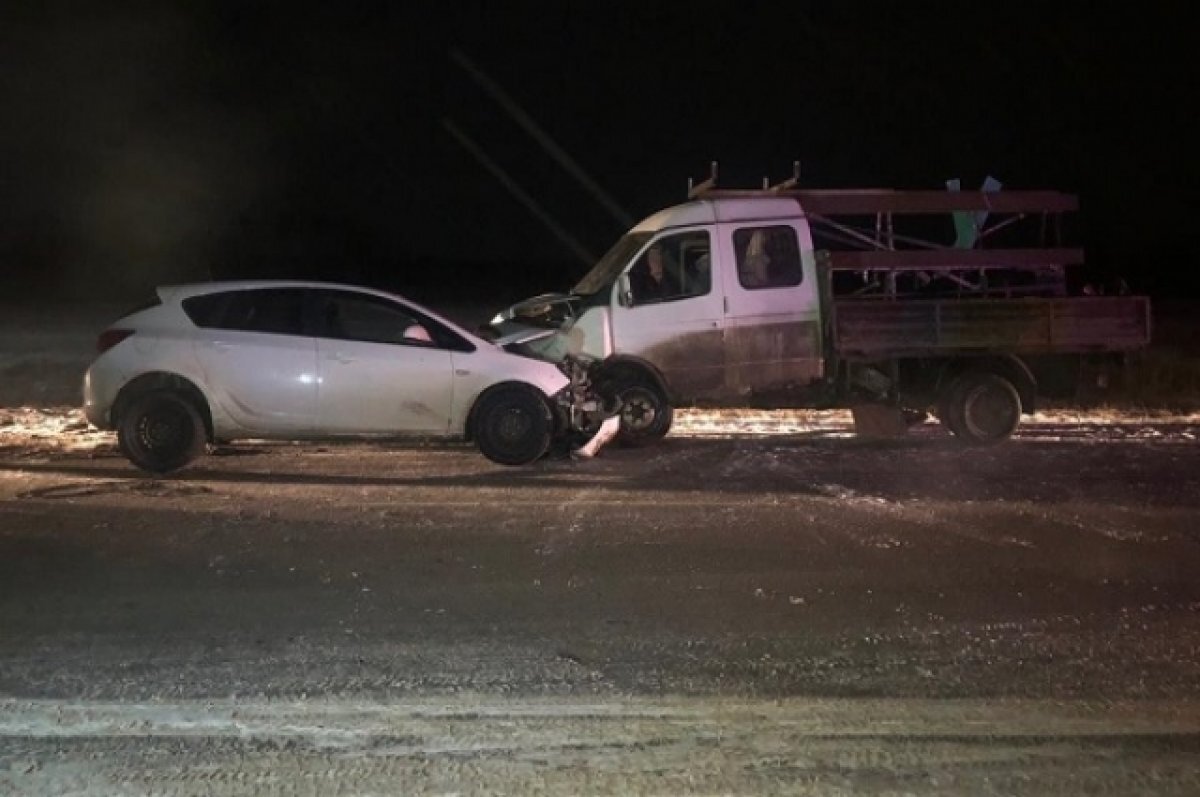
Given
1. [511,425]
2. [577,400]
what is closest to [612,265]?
[577,400]

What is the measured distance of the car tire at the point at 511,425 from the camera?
11203mm

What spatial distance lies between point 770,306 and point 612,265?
169cm

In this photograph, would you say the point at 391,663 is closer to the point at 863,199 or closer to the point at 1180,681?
the point at 1180,681

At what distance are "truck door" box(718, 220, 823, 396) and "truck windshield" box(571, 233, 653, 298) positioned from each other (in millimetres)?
899

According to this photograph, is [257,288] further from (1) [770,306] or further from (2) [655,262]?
(1) [770,306]

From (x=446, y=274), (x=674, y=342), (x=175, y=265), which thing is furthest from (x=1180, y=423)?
(x=175, y=265)

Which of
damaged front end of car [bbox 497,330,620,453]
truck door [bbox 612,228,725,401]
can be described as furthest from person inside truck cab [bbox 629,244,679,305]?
damaged front end of car [bbox 497,330,620,453]

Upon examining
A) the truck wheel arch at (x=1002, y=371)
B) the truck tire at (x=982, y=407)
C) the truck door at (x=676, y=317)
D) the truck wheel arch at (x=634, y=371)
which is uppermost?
the truck door at (x=676, y=317)

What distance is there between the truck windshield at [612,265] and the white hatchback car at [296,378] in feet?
6.22

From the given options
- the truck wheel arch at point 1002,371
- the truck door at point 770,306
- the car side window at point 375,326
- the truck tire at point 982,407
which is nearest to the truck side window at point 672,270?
the truck door at point 770,306

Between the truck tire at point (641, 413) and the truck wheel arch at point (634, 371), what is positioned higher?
the truck wheel arch at point (634, 371)

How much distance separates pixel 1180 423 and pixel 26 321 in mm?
21530

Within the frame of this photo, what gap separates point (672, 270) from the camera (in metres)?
12.9

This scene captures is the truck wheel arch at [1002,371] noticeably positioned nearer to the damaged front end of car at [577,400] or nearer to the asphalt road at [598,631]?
the asphalt road at [598,631]
